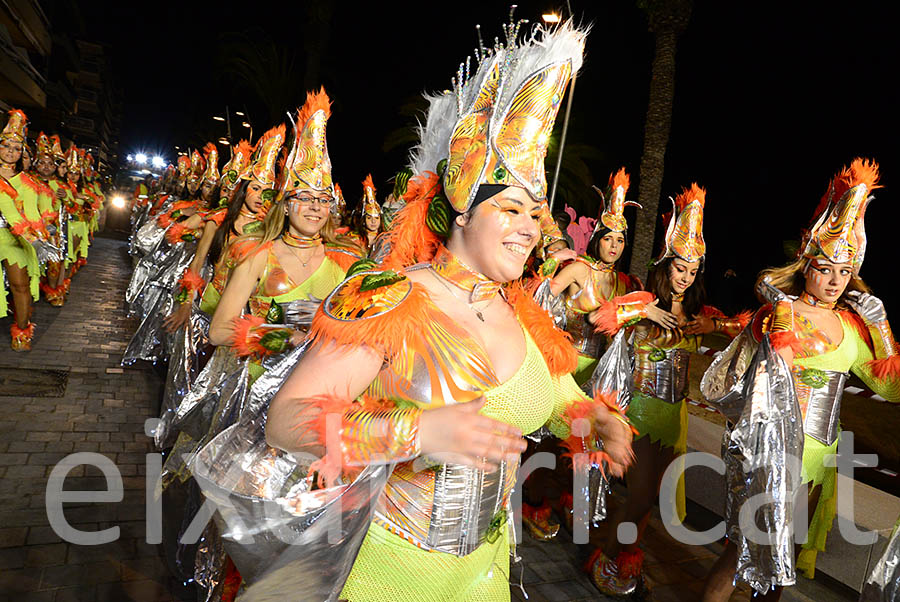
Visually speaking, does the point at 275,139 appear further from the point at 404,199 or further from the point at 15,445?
the point at 404,199

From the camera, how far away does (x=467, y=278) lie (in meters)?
1.84

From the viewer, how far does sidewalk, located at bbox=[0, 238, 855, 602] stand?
10.7 ft

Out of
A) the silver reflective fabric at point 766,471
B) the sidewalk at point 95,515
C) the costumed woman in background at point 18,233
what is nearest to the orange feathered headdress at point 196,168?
the costumed woman in background at point 18,233

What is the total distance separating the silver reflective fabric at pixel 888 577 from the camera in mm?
2451

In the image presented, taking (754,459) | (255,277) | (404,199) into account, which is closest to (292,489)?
(404,199)

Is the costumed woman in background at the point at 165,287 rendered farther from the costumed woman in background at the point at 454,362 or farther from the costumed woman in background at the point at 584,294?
the costumed woman in background at the point at 454,362

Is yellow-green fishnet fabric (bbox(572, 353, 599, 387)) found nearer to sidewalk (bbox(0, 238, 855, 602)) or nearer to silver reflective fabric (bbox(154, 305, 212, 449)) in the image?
sidewalk (bbox(0, 238, 855, 602))

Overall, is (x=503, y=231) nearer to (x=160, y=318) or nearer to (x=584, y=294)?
(x=584, y=294)

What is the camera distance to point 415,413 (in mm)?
1442

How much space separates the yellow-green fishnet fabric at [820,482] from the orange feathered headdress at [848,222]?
3.36ft

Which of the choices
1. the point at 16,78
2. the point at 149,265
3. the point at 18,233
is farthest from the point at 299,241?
the point at 16,78

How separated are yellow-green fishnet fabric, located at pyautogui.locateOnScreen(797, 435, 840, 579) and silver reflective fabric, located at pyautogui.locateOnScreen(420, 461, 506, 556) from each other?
95.1 inches

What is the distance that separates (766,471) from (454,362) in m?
2.41

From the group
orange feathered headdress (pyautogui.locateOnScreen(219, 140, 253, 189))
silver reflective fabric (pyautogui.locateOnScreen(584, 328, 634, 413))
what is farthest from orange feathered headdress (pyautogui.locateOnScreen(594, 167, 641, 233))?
orange feathered headdress (pyautogui.locateOnScreen(219, 140, 253, 189))
